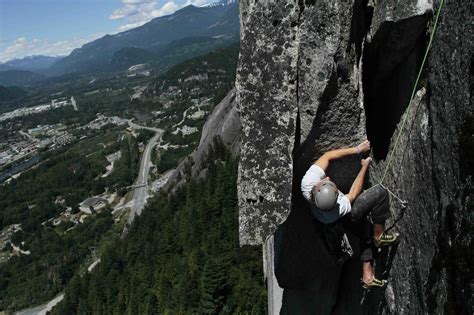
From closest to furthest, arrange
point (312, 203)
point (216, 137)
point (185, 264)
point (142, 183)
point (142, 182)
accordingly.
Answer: point (312, 203), point (185, 264), point (216, 137), point (142, 183), point (142, 182)

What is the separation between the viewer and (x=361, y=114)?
6.75 metres

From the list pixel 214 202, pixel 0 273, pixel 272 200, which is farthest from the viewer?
pixel 0 273

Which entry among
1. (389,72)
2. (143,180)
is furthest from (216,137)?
(143,180)

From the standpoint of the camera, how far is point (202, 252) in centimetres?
4206

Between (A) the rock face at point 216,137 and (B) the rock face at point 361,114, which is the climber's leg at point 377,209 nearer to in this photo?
(B) the rock face at point 361,114

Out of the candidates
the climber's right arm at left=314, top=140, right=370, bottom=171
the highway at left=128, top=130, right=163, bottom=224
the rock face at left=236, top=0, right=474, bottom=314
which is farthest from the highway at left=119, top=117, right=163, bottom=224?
the climber's right arm at left=314, top=140, right=370, bottom=171

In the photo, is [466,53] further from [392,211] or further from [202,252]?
[202,252]

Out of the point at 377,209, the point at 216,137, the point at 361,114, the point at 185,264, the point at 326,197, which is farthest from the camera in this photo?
the point at 216,137

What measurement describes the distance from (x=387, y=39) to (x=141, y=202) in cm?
10339

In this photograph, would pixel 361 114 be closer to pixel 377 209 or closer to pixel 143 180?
pixel 377 209

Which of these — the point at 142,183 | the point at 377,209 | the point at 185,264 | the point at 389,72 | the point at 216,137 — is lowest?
the point at 142,183

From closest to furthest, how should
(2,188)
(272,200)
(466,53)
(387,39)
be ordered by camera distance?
(466,53) → (387,39) → (272,200) → (2,188)

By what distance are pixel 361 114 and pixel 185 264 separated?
122 ft

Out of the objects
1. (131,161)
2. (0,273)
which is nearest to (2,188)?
(131,161)
